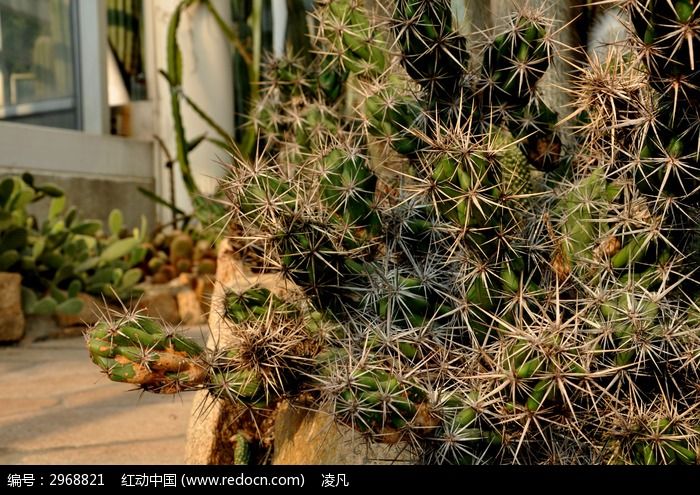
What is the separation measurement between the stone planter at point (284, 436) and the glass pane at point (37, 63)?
3.88m

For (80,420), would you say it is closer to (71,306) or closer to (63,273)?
(71,306)

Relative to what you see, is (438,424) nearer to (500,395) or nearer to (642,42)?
(500,395)

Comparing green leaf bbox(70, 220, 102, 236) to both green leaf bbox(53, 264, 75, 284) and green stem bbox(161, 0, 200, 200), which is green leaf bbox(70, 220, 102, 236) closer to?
green leaf bbox(53, 264, 75, 284)

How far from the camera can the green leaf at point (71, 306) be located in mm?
4480

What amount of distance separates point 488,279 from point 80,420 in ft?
5.63

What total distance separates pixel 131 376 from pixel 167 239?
4.56 metres

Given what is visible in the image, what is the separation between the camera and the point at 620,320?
167 cm

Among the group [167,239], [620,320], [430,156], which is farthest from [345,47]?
[167,239]

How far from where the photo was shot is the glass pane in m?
5.73

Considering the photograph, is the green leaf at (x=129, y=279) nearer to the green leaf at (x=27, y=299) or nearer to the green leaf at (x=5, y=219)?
the green leaf at (x=27, y=299)

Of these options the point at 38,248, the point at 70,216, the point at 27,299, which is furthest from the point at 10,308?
the point at 70,216

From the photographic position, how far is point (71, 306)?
14.7ft

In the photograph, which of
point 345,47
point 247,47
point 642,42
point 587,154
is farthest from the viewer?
point 247,47

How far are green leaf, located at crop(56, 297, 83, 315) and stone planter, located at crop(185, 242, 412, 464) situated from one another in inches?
84.6
